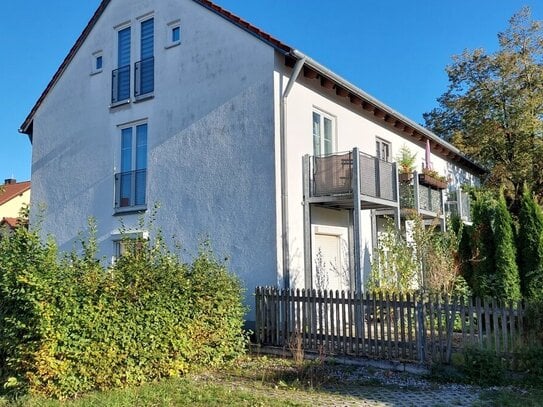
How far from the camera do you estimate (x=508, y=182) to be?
24.0 m

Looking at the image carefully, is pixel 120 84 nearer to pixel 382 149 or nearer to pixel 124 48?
pixel 124 48

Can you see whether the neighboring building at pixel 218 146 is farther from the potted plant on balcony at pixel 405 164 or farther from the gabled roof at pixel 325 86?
the potted plant on balcony at pixel 405 164

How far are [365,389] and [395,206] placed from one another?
22.3ft

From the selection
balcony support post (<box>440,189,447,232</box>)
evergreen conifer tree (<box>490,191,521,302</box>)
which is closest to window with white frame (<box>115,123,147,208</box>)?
evergreen conifer tree (<box>490,191,521,302</box>)

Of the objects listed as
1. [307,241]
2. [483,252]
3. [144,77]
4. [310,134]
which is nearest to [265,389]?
[307,241]

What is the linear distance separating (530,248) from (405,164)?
452cm

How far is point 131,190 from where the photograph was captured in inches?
572

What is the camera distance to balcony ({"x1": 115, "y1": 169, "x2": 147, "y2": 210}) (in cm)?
1429

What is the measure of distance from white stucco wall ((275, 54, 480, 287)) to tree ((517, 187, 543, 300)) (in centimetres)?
408

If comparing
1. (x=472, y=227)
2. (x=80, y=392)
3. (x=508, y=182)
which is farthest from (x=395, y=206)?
(x=508, y=182)

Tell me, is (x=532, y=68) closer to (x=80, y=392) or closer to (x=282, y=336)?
(x=282, y=336)

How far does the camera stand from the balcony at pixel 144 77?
14.5m

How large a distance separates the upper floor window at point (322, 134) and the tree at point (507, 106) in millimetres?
12391

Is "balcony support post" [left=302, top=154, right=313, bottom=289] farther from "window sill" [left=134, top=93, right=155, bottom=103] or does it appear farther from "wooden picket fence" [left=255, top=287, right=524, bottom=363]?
"window sill" [left=134, top=93, right=155, bottom=103]
